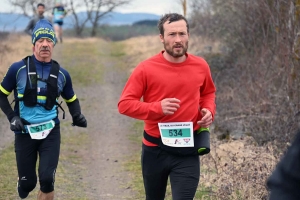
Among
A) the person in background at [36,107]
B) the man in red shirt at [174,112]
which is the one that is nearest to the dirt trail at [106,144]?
the person in background at [36,107]

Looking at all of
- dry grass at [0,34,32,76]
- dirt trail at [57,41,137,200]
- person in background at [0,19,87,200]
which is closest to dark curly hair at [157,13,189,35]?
person in background at [0,19,87,200]

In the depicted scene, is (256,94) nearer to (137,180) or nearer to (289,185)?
(137,180)

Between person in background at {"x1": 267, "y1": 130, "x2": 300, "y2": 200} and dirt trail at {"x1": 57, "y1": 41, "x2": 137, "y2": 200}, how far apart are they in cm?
596

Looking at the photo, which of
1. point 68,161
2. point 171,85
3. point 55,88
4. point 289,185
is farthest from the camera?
point 68,161

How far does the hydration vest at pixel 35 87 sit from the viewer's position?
18.9ft

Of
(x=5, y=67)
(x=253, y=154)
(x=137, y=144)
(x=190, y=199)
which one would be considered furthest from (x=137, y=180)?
(x=5, y=67)

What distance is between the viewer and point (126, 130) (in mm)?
12898

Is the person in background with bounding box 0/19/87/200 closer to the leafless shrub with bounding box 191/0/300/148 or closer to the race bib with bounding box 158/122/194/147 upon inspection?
the race bib with bounding box 158/122/194/147

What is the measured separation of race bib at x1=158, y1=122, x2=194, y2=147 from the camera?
190 inches

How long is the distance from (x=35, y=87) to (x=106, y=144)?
5.82 m

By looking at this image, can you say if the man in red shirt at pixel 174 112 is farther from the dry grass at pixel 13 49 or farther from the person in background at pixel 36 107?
the dry grass at pixel 13 49

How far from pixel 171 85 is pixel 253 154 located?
3639mm

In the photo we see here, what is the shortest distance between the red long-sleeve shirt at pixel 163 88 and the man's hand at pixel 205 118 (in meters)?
0.07

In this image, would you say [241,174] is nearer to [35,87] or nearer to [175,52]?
[35,87]
